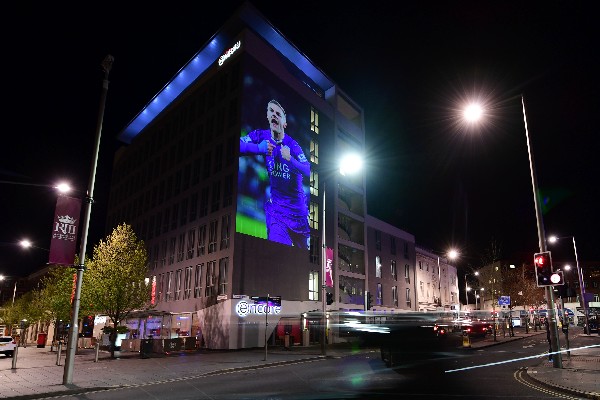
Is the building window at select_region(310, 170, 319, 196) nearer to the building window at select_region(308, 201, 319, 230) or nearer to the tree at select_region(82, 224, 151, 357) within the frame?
the building window at select_region(308, 201, 319, 230)

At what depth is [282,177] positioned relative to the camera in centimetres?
4041

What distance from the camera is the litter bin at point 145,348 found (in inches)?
1028

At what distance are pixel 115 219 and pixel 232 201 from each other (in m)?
34.3

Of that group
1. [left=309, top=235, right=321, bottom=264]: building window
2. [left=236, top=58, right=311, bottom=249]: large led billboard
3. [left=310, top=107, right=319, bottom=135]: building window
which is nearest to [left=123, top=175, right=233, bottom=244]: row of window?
[left=236, top=58, right=311, bottom=249]: large led billboard

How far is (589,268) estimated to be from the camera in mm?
105688

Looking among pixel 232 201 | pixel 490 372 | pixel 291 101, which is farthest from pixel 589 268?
pixel 490 372

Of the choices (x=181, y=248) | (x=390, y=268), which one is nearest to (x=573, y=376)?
(x=181, y=248)

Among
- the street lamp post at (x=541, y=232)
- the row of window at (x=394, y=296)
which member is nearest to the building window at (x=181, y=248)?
the row of window at (x=394, y=296)

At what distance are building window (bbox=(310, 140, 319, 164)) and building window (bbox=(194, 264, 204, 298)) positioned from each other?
1594 centimetres

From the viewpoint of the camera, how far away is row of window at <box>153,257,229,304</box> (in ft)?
117

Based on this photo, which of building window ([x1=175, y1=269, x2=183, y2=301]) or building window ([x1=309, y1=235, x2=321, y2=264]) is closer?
building window ([x1=175, y1=269, x2=183, y2=301])

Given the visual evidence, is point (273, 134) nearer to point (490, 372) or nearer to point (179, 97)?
point (179, 97)

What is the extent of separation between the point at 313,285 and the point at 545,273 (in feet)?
92.3

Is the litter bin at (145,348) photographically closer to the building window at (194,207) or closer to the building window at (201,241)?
the building window at (201,241)
